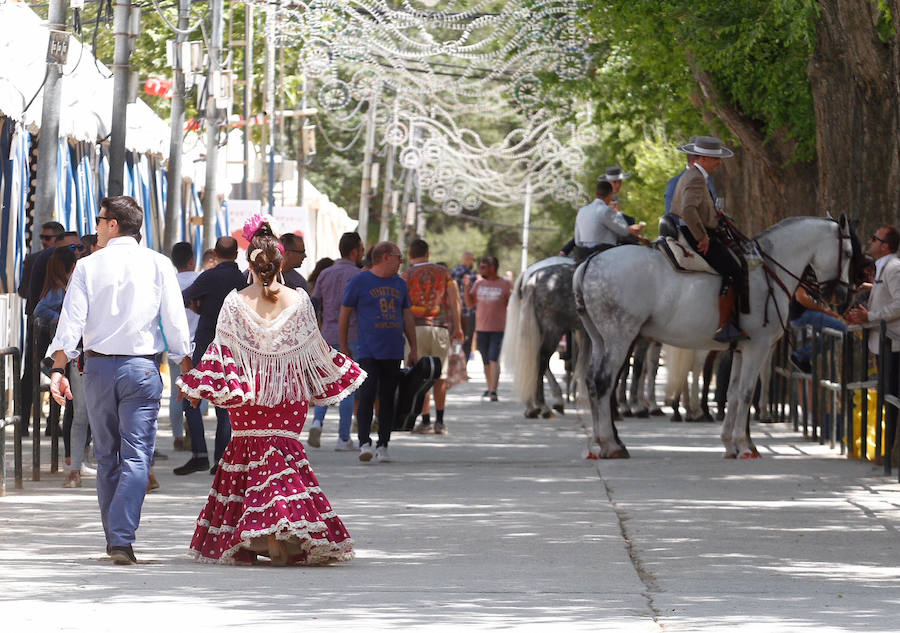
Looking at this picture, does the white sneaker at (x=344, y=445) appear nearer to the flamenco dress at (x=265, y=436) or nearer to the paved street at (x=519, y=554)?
the paved street at (x=519, y=554)

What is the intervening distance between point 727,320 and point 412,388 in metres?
2.93

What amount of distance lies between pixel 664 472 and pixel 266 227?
210 inches

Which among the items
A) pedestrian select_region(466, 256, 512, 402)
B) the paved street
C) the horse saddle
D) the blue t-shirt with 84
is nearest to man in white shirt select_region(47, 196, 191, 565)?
the paved street

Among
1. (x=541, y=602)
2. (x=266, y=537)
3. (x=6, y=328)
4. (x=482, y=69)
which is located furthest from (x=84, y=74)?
(x=541, y=602)

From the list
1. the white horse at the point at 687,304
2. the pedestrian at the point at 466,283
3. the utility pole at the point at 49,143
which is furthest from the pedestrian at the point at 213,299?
the pedestrian at the point at 466,283

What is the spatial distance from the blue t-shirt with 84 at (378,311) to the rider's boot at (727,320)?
2.88m

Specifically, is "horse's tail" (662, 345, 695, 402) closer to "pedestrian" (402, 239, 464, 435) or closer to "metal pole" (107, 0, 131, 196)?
"pedestrian" (402, 239, 464, 435)

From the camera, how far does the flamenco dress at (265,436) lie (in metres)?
9.82

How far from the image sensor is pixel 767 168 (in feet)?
82.3

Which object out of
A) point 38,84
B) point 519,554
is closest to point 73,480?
point 519,554

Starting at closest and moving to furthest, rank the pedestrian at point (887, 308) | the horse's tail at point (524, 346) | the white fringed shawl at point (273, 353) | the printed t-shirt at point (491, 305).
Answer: the white fringed shawl at point (273, 353), the pedestrian at point (887, 308), the horse's tail at point (524, 346), the printed t-shirt at point (491, 305)

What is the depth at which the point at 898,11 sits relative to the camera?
14.0m

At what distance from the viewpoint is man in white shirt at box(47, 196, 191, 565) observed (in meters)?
9.75

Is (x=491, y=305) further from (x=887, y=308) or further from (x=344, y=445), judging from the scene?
(x=887, y=308)
